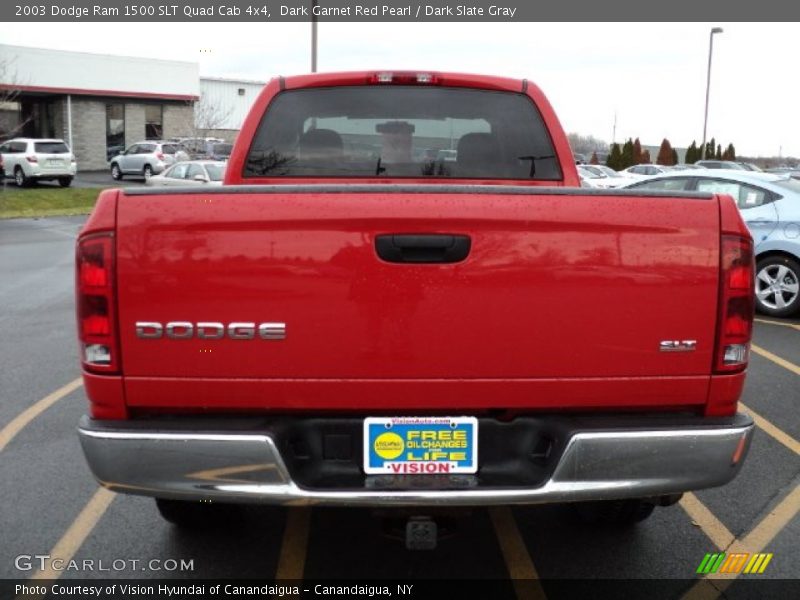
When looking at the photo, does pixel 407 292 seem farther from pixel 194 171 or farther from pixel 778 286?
pixel 194 171

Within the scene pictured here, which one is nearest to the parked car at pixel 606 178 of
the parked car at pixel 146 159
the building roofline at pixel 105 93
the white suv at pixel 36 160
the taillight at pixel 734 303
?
the parked car at pixel 146 159

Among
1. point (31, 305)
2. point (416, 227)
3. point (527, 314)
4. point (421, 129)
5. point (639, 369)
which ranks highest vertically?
point (421, 129)

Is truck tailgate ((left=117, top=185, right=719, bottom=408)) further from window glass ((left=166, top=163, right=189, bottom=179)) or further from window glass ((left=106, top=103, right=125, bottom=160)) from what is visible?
window glass ((left=106, top=103, right=125, bottom=160))

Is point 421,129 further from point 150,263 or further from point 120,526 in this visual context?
point 120,526

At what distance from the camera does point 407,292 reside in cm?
262

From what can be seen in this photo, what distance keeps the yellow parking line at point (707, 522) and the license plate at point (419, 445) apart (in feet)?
5.54

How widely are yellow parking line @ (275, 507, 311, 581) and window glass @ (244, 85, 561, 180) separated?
65.3 inches

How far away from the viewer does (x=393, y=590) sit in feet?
11.0

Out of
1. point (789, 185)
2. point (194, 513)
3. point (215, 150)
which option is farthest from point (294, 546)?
point (215, 150)

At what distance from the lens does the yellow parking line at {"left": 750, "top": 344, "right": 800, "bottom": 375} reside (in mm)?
7057

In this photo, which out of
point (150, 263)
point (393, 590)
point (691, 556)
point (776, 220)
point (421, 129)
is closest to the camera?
point (150, 263)

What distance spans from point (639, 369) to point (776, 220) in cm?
741

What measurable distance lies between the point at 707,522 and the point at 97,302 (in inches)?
117

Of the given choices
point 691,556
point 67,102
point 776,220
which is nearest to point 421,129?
point 691,556
